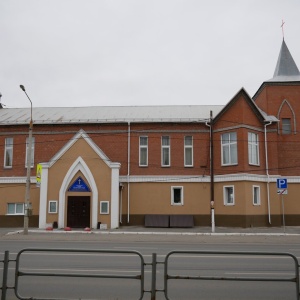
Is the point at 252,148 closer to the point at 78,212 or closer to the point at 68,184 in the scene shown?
the point at 78,212

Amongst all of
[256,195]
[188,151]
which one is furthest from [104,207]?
[256,195]

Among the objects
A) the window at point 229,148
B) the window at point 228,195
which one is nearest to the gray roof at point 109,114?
the window at point 229,148

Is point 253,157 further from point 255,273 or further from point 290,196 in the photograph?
point 255,273

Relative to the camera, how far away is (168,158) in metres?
29.2

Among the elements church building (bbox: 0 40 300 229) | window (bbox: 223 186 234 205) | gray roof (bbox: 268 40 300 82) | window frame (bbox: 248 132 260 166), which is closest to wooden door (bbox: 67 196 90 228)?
church building (bbox: 0 40 300 229)

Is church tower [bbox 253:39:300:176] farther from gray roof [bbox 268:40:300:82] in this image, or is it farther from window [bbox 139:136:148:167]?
window [bbox 139:136:148:167]

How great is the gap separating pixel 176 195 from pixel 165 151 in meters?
3.50

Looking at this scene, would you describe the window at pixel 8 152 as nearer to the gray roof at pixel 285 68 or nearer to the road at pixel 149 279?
the road at pixel 149 279

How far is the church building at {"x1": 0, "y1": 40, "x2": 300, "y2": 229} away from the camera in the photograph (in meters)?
26.7

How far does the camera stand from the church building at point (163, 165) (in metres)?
26.7

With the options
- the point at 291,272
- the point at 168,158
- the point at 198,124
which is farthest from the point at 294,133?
the point at 291,272

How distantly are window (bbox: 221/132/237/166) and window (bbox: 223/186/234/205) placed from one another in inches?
70.6

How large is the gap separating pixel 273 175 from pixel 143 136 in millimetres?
10178

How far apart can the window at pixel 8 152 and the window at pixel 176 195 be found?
13131 millimetres
